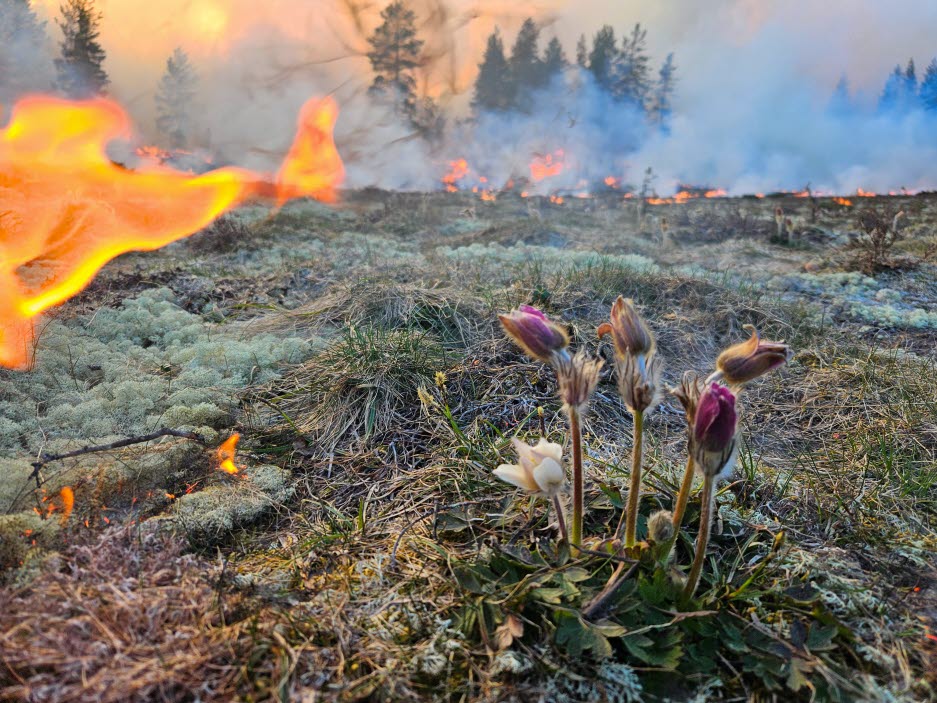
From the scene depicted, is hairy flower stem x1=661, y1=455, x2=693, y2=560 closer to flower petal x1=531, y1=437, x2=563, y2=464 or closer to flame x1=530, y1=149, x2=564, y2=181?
flower petal x1=531, y1=437, x2=563, y2=464

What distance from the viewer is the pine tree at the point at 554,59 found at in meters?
24.4

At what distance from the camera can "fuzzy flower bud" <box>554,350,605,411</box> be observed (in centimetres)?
129

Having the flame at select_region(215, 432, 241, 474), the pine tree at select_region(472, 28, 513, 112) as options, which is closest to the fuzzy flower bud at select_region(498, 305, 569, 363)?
the flame at select_region(215, 432, 241, 474)

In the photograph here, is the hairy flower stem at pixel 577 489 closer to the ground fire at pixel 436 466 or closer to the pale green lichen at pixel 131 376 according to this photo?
the ground fire at pixel 436 466

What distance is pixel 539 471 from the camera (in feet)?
4.16

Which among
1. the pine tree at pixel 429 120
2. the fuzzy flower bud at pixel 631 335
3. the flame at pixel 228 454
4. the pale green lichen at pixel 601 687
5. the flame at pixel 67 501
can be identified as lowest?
the flame at pixel 228 454

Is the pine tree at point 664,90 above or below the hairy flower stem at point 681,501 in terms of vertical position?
above

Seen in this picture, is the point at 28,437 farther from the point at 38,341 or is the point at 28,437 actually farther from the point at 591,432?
the point at 591,432

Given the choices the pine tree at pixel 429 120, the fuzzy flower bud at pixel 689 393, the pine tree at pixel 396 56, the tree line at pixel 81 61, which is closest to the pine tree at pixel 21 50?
the tree line at pixel 81 61

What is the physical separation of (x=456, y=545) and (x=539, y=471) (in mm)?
523

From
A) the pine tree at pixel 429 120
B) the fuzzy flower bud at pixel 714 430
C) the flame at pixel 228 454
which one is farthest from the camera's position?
the pine tree at pixel 429 120

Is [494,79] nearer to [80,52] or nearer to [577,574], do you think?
[80,52]

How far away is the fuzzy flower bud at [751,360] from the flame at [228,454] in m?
1.77

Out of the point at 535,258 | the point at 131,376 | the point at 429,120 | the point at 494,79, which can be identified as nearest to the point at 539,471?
the point at 131,376
